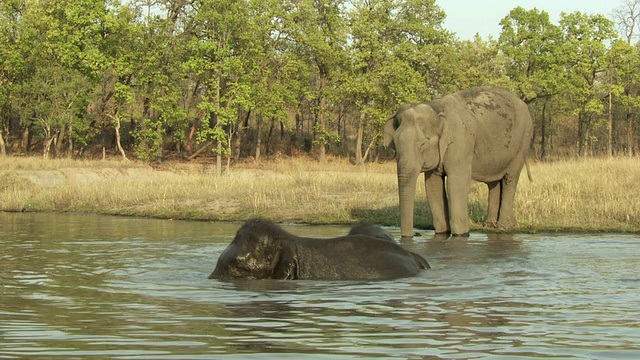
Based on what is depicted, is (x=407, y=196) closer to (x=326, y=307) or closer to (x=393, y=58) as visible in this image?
(x=326, y=307)

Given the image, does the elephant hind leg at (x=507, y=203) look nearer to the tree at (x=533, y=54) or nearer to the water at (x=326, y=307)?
the water at (x=326, y=307)

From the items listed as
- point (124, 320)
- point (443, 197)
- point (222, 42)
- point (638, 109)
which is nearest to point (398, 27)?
point (222, 42)

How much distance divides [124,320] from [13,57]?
48.0 m

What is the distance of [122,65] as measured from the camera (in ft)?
166

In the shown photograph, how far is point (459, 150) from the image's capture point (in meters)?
15.1

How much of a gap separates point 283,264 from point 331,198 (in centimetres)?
1297

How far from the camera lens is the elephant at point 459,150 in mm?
14484

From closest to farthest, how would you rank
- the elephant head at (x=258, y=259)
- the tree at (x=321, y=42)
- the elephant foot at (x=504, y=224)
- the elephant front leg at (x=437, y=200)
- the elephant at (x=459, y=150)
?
the elephant head at (x=258, y=259)
the elephant at (x=459, y=150)
the elephant front leg at (x=437, y=200)
the elephant foot at (x=504, y=224)
the tree at (x=321, y=42)

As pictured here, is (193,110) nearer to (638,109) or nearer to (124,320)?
(638,109)

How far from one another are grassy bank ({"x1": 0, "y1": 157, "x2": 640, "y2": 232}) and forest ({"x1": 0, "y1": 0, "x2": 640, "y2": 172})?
2123 cm

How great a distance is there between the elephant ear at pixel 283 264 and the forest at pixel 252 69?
123 feet

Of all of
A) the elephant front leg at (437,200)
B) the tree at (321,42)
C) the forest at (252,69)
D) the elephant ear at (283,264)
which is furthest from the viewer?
the tree at (321,42)

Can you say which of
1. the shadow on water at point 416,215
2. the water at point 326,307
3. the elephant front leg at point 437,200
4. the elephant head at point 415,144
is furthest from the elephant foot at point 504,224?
the water at point 326,307

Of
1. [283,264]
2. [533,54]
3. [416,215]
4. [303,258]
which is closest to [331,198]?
[416,215]
